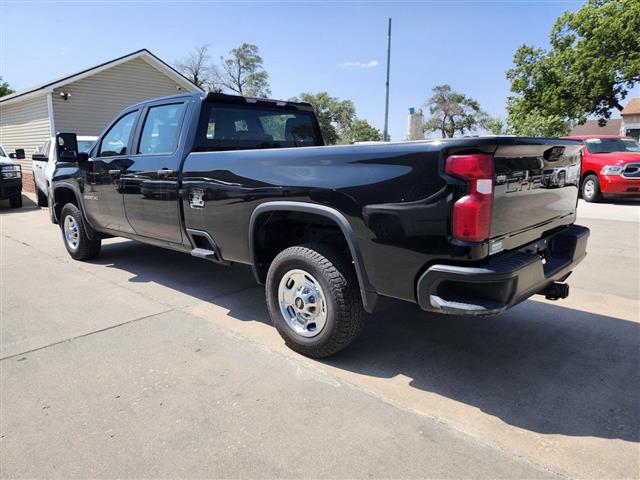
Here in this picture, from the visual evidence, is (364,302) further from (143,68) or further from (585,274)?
(143,68)

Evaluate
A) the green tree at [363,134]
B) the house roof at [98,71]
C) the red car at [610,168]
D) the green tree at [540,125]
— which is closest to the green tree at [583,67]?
the green tree at [540,125]

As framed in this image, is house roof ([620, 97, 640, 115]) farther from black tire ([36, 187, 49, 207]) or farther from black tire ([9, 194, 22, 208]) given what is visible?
black tire ([9, 194, 22, 208])

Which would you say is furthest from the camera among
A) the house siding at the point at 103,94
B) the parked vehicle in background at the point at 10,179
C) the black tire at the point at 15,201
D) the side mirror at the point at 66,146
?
the house siding at the point at 103,94

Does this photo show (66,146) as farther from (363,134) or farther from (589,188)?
(363,134)

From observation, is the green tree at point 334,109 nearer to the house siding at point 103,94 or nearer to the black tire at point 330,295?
the house siding at point 103,94

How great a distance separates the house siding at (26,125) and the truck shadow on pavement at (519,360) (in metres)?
13.8

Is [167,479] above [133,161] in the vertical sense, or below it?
below

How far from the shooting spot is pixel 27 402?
2902 millimetres

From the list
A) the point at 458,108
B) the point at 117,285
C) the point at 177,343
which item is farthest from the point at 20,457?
the point at 458,108

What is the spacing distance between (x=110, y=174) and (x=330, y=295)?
3.44 metres

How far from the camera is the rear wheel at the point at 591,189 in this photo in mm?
12430

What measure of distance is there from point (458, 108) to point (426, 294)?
50.9 metres

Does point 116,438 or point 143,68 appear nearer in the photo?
point 116,438

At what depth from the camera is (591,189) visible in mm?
12625
